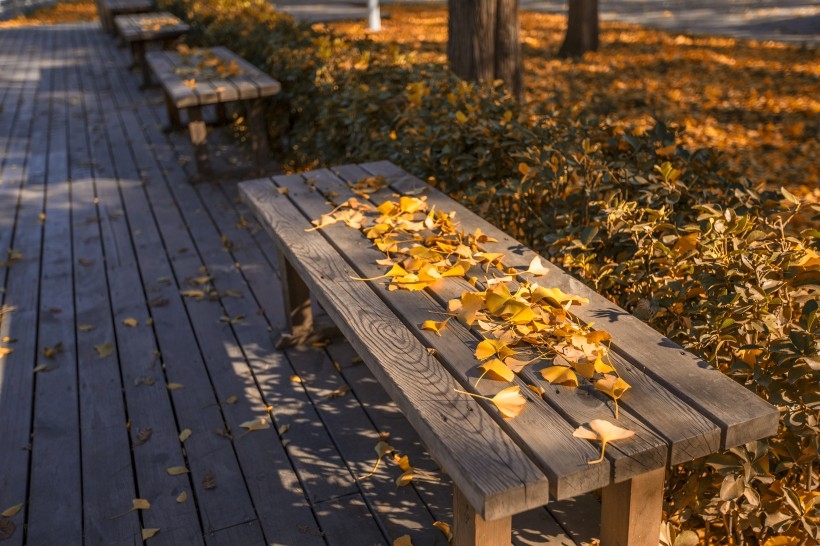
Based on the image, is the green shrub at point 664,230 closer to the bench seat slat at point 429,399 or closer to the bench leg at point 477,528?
the bench leg at point 477,528

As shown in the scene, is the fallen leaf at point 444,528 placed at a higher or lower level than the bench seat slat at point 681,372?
lower

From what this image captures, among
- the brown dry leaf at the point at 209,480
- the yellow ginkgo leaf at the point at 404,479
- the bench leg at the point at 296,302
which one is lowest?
the brown dry leaf at the point at 209,480

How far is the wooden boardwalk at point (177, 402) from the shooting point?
2.36m

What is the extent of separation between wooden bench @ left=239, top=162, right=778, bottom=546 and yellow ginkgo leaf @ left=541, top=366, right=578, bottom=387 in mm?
19

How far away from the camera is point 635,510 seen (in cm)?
175

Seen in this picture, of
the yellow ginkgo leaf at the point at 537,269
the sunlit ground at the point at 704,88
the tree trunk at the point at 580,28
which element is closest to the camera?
the yellow ginkgo leaf at the point at 537,269

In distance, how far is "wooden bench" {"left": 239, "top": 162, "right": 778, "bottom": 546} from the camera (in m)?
1.47

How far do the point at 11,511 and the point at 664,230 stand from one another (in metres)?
2.16

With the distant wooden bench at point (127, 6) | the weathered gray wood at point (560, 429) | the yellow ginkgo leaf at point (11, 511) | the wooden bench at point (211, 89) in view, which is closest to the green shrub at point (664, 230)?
the weathered gray wood at point (560, 429)

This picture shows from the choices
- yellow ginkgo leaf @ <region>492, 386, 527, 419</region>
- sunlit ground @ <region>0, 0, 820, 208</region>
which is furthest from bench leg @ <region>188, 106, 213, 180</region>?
yellow ginkgo leaf @ <region>492, 386, 527, 419</region>

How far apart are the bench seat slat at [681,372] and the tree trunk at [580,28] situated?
810cm

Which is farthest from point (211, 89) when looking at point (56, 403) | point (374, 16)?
point (374, 16)

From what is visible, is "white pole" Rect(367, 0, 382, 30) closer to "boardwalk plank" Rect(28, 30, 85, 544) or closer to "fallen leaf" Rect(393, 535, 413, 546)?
"boardwalk plank" Rect(28, 30, 85, 544)

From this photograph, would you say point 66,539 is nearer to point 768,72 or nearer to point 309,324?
point 309,324
